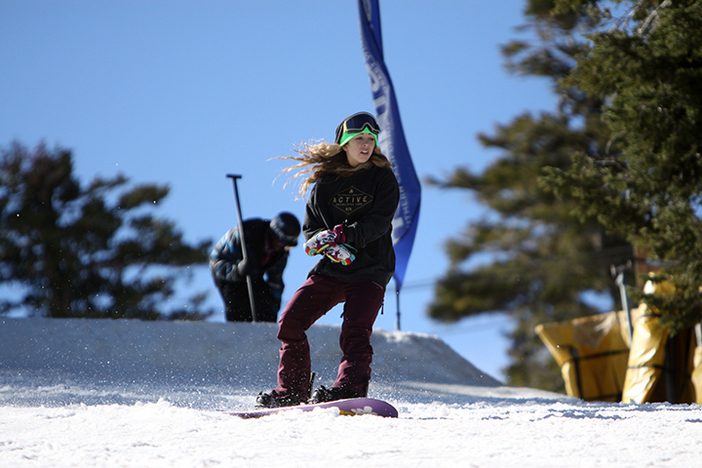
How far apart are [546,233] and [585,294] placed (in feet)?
5.34

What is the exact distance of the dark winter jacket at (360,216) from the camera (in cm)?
283

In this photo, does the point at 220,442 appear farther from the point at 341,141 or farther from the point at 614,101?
the point at 614,101

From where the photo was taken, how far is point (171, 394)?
12.4 ft

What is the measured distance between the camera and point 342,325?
111 inches

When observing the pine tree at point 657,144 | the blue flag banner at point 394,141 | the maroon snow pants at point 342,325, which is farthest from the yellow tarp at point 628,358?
the maroon snow pants at point 342,325

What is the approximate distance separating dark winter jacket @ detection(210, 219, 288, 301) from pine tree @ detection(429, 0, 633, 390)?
906 centimetres

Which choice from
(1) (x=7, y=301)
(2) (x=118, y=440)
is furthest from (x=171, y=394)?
(1) (x=7, y=301)

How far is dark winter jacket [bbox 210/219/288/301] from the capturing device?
19.4ft

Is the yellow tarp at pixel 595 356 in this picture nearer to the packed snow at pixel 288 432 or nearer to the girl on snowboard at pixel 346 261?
the packed snow at pixel 288 432

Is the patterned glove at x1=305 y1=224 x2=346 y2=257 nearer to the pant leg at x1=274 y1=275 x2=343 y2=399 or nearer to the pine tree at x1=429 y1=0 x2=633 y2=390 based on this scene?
the pant leg at x1=274 y1=275 x2=343 y2=399

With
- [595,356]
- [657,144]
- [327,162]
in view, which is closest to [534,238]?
[595,356]

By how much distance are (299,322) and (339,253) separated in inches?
14.2

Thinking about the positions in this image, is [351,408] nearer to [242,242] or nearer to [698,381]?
[242,242]

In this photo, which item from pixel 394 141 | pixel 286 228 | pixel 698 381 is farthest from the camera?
pixel 394 141
